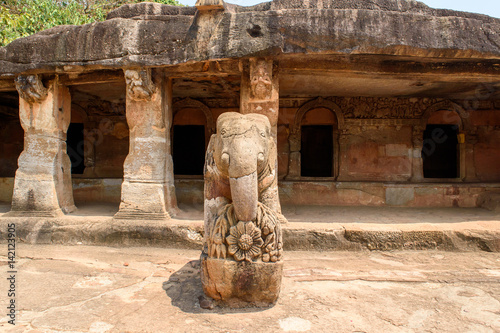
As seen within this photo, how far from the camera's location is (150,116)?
14.8 feet

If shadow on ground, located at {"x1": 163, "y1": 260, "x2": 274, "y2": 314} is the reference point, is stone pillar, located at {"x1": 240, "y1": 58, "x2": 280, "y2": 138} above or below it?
above

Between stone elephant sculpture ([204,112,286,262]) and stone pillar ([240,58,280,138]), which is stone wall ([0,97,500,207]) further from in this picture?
stone elephant sculpture ([204,112,286,262])

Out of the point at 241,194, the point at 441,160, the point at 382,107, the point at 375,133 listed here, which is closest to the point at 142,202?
the point at 241,194

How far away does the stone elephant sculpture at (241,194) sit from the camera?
2203 millimetres

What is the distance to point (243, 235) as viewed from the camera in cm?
229

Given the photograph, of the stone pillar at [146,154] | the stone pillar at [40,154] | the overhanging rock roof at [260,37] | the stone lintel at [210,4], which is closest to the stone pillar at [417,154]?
the overhanging rock roof at [260,37]

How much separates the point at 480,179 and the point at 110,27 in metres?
8.13

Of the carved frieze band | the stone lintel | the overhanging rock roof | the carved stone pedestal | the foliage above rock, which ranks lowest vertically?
the carved stone pedestal

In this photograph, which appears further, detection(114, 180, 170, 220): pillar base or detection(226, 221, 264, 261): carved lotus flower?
detection(114, 180, 170, 220): pillar base

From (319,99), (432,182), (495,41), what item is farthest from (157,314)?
(432,182)

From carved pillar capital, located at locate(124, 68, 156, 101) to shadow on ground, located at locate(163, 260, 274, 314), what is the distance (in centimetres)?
254

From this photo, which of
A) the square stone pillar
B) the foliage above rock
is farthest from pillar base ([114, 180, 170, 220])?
the foliage above rock

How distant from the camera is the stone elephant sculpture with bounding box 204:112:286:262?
7.23ft

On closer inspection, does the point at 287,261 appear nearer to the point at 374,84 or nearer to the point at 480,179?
the point at 374,84
